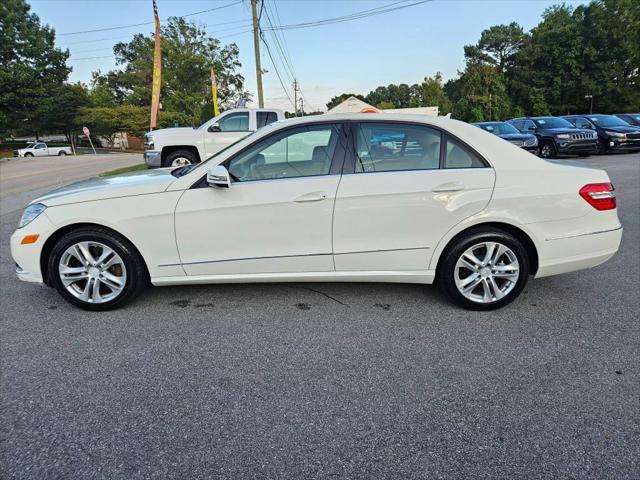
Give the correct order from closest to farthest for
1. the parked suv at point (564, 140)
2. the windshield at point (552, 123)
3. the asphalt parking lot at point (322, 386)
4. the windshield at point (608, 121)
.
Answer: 1. the asphalt parking lot at point (322, 386)
2. the parked suv at point (564, 140)
3. the windshield at point (552, 123)
4. the windshield at point (608, 121)

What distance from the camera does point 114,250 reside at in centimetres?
332

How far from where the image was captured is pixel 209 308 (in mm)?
3488

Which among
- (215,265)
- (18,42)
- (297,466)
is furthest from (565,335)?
(18,42)

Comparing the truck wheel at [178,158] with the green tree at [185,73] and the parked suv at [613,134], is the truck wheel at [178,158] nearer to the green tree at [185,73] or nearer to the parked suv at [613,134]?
the parked suv at [613,134]

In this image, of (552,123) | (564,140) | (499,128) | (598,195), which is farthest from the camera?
(552,123)

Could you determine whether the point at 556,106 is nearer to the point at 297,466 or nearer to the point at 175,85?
the point at 175,85

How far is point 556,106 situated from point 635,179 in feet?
152

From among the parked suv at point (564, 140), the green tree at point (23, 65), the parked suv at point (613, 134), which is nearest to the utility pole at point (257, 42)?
the parked suv at point (564, 140)

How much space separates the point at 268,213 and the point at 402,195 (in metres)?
1.07

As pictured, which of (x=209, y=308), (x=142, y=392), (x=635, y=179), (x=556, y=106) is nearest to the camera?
(x=142, y=392)

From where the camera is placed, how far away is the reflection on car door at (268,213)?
3.20m

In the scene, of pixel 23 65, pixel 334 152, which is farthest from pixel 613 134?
pixel 23 65

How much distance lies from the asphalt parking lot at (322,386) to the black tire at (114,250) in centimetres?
12

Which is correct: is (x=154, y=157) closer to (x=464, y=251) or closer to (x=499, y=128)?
(x=464, y=251)
